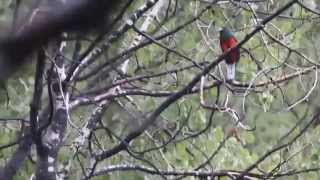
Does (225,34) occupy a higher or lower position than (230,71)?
higher

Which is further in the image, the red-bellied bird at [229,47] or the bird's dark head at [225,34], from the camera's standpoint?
the bird's dark head at [225,34]

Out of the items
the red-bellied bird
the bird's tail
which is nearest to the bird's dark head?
the red-bellied bird

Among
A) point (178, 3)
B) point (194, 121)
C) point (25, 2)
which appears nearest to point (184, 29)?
point (178, 3)

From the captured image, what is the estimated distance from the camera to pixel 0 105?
142 inches

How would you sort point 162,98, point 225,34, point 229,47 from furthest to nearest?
1. point 162,98
2. point 225,34
3. point 229,47

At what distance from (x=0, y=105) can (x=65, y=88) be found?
0.68m

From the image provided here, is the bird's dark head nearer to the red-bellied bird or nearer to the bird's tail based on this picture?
the red-bellied bird

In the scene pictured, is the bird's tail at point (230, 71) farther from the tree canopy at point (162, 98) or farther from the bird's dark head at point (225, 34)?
the bird's dark head at point (225, 34)

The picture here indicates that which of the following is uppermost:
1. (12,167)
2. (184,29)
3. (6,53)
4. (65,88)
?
(184,29)

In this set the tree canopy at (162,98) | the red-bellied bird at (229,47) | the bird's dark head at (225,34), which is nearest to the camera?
the tree canopy at (162,98)

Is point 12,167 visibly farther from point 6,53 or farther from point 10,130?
point 6,53

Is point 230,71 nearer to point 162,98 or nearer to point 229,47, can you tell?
point 229,47

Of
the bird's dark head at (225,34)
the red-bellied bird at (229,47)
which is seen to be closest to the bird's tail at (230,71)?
the red-bellied bird at (229,47)

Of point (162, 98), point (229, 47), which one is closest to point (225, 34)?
point (229, 47)
